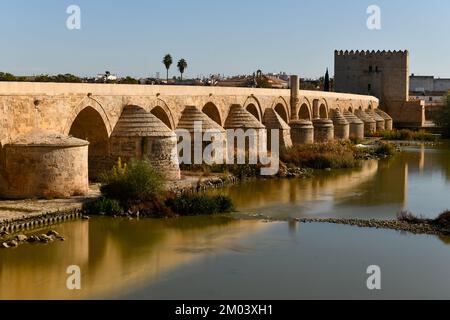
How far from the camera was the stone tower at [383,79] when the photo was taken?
134 ft

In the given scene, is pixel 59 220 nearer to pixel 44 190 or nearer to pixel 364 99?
pixel 44 190

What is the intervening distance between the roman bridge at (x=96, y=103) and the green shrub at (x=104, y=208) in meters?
1.89

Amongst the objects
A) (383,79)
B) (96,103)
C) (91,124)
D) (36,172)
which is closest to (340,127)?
(383,79)

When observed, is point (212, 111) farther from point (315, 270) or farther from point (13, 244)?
point (315, 270)

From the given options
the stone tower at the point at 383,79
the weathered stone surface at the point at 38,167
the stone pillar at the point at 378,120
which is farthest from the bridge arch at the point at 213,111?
the stone tower at the point at 383,79

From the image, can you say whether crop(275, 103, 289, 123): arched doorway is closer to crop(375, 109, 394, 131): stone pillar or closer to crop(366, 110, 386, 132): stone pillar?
crop(366, 110, 386, 132): stone pillar

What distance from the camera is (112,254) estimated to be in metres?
9.85

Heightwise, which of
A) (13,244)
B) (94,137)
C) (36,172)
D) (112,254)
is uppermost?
(94,137)

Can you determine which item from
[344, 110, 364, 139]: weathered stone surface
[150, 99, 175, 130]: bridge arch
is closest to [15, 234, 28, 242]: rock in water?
[150, 99, 175, 130]: bridge arch

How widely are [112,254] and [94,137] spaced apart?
240 inches

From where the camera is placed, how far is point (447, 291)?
819 cm

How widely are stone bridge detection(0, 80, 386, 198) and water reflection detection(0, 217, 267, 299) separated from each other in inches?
60.0
